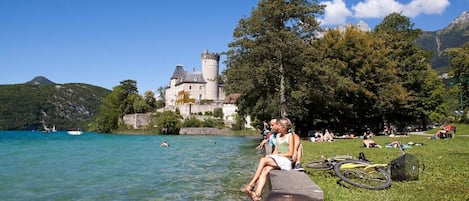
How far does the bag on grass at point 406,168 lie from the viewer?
8.84 meters

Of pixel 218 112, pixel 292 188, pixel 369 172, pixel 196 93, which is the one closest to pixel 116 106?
pixel 196 93

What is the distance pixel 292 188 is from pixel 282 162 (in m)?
1.95

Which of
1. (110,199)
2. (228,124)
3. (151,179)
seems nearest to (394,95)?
(151,179)

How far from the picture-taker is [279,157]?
845 centimetres

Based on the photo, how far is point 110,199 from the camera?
11094mm

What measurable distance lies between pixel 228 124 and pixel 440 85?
5109 cm

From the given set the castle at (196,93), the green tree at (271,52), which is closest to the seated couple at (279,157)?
the green tree at (271,52)

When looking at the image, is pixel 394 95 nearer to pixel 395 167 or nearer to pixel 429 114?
pixel 429 114

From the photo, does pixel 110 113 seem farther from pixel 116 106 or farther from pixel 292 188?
pixel 292 188

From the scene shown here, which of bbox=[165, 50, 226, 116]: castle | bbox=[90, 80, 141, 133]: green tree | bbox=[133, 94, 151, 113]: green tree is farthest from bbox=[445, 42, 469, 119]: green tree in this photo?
bbox=[90, 80, 141, 133]: green tree

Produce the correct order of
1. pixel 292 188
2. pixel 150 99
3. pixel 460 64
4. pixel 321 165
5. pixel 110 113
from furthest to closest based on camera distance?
pixel 150 99, pixel 110 113, pixel 460 64, pixel 321 165, pixel 292 188

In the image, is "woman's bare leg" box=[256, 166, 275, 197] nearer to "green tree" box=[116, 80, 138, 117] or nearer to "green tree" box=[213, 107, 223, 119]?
"green tree" box=[213, 107, 223, 119]

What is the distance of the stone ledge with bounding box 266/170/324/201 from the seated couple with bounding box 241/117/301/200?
253 mm

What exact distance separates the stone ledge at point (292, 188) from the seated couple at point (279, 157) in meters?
0.25
